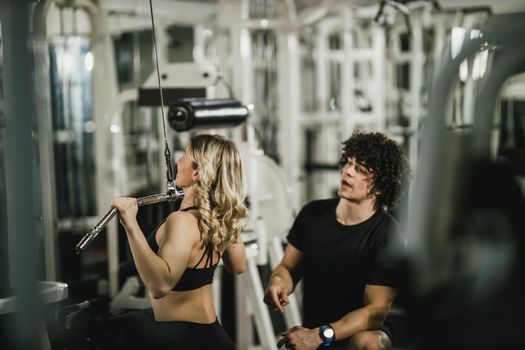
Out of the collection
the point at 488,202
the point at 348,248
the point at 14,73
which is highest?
the point at 14,73

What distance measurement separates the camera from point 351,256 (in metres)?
2.74

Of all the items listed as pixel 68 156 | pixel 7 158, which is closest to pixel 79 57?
pixel 68 156

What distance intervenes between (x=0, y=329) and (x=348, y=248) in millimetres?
1310

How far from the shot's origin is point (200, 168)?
2424 millimetres

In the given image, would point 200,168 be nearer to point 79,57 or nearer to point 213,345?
point 213,345

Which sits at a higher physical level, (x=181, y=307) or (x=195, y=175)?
(x=195, y=175)

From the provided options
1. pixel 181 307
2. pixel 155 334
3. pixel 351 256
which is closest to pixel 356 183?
pixel 351 256

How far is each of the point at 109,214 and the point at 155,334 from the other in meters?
0.50

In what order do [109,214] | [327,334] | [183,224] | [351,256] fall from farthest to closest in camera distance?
[351,256]
[327,334]
[183,224]
[109,214]

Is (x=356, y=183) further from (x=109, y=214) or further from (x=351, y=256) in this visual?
(x=109, y=214)

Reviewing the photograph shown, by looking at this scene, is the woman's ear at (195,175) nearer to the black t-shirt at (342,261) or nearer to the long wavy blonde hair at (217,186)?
the long wavy blonde hair at (217,186)

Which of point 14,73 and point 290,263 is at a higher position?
point 14,73

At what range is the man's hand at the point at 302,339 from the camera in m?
2.64

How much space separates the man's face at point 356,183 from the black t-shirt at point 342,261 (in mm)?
102
